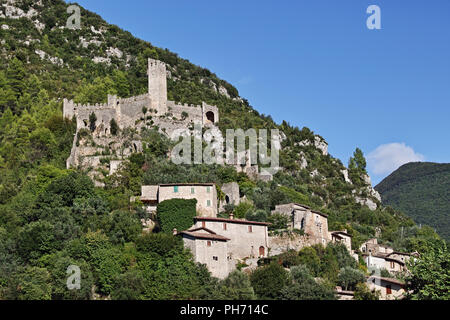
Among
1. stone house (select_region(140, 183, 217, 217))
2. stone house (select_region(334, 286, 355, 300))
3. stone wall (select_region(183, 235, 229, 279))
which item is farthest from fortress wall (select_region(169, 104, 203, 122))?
stone house (select_region(334, 286, 355, 300))

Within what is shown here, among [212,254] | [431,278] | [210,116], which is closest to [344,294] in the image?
[431,278]

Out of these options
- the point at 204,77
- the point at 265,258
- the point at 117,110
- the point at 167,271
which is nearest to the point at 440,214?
the point at 204,77

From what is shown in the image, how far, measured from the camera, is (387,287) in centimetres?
4103

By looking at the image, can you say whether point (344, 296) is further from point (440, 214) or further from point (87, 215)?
point (440, 214)

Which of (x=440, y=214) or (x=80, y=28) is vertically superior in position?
(x=80, y=28)

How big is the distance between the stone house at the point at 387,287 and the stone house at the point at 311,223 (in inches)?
175

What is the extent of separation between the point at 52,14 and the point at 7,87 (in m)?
33.9

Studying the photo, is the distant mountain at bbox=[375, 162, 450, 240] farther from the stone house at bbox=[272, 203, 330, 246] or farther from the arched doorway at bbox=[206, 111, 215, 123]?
the stone house at bbox=[272, 203, 330, 246]

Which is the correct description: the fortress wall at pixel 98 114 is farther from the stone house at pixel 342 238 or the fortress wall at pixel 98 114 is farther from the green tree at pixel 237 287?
the green tree at pixel 237 287

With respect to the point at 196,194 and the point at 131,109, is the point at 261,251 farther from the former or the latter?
the point at 131,109

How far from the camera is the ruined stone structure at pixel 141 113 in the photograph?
59219 millimetres

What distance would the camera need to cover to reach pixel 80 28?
101250 millimetres

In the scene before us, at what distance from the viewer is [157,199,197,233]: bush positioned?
139 ft
